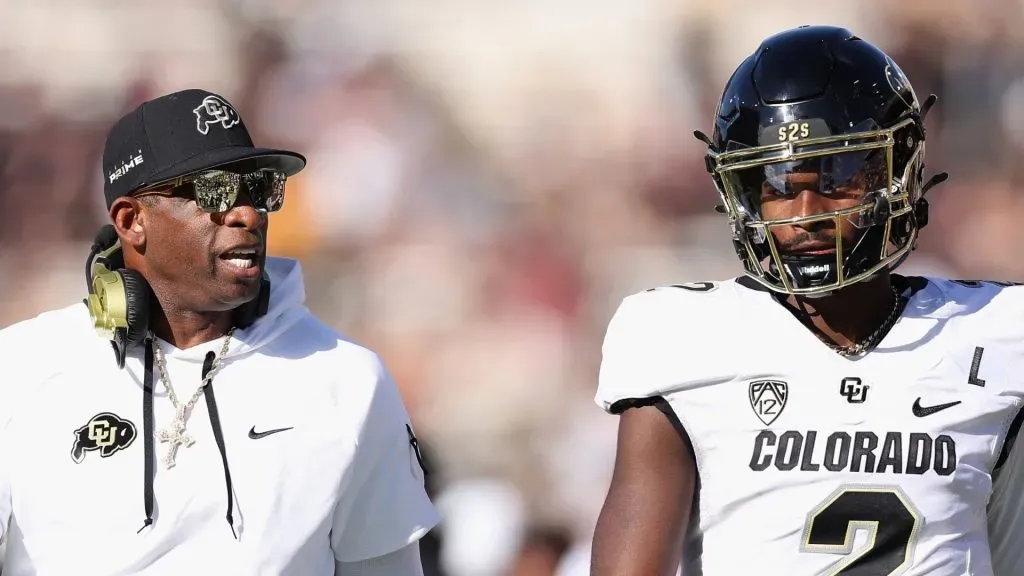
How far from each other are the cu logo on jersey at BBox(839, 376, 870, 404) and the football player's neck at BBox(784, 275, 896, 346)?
10 centimetres

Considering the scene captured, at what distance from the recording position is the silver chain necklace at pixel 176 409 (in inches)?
109

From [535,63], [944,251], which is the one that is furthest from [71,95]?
[944,251]

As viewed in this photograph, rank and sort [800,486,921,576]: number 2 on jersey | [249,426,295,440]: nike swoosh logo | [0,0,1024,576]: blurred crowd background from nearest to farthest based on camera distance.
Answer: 1. [800,486,921,576]: number 2 on jersey
2. [249,426,295,440]: nike swoosh logo
3. [0,0,1024,576]: blurred crowd background

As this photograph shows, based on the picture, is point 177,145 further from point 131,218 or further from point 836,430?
point 836,430

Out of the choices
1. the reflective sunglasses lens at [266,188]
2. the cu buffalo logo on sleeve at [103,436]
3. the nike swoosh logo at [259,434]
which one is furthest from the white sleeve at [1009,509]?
the cu buffalo logo on sleeve at [103,436]

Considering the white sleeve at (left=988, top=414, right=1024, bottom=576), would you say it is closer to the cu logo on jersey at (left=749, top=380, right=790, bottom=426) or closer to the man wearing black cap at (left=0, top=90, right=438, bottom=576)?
the cu logo on jersey at (left=749, top=380, right=790, bottom=426)

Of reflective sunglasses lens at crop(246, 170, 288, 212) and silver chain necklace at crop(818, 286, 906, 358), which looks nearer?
silver chain necklace at crop(818, 286, 906, 358)

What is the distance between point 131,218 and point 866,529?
165 centimetres

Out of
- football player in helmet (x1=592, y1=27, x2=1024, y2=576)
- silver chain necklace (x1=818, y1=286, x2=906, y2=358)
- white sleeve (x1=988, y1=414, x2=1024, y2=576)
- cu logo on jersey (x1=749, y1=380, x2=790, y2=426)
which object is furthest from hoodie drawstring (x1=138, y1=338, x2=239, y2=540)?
white sleeve (x1=988, y1=414, x2=1024, y2=576)

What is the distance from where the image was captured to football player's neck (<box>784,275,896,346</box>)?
7.97ft

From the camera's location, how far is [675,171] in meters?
5.68

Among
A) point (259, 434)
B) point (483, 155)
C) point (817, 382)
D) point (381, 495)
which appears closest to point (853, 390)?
point (817, 382)

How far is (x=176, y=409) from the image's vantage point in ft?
9.20

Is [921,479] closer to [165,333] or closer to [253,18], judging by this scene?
[165,333]
